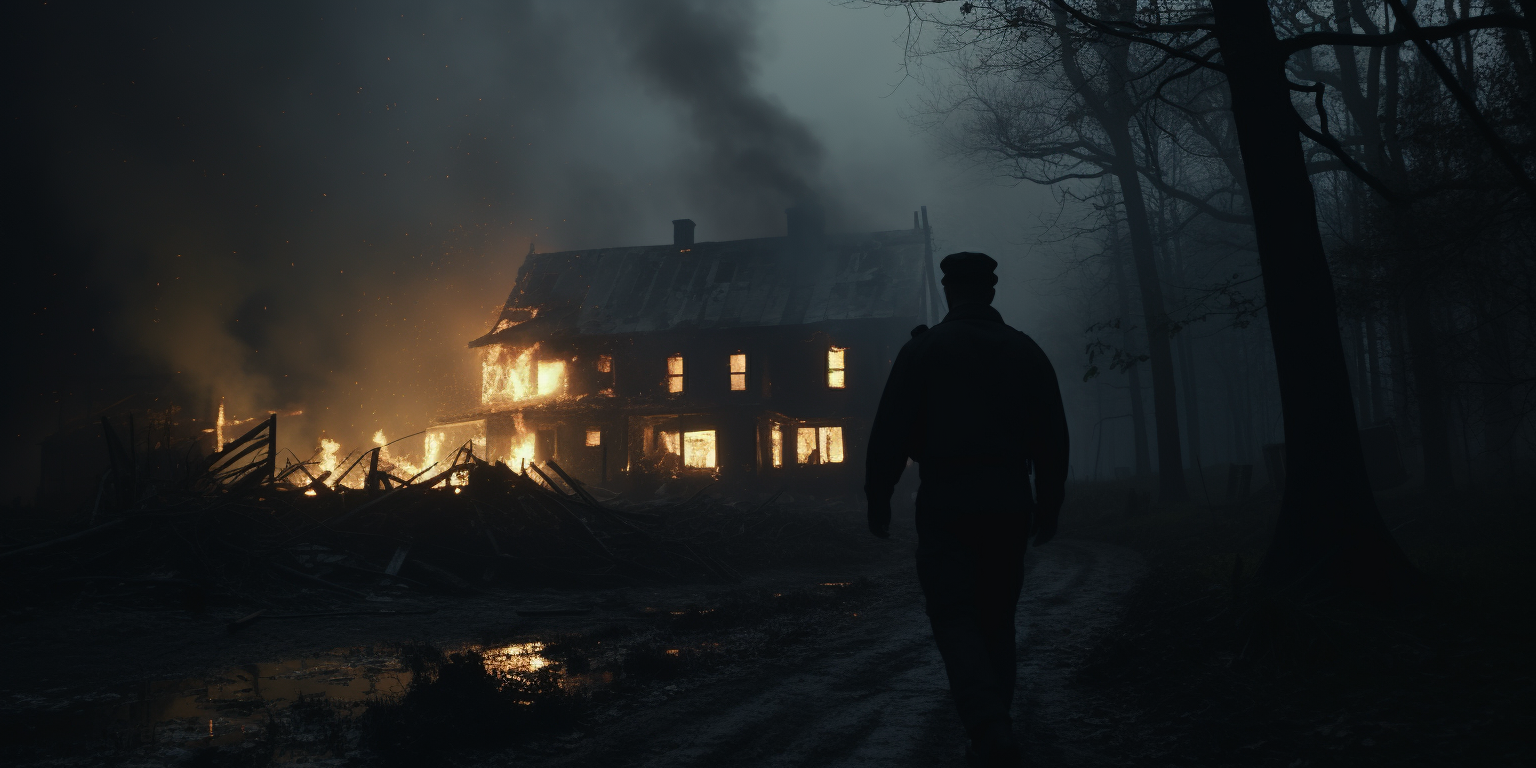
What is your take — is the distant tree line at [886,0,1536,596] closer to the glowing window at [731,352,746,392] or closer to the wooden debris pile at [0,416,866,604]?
the wooden debris pile at [0,416,866,604]

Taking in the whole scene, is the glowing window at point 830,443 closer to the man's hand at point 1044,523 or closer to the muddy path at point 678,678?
the muddy path at point 678,678

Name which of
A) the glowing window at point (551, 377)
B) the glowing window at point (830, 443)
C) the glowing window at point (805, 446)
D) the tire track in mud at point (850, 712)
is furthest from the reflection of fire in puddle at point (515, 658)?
the glowing window at point (551, 377)

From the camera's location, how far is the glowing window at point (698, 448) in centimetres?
3132

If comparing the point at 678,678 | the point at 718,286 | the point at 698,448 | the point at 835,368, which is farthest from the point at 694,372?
the point at 678,678

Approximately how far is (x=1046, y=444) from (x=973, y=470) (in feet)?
1.48

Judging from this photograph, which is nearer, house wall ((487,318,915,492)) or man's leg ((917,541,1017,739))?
man's leg ((917,541,1017,739))

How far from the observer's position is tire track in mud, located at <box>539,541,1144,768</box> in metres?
3.95

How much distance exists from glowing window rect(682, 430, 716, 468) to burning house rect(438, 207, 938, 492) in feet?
0.14

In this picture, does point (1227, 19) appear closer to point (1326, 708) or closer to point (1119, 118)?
point (1326, 708)

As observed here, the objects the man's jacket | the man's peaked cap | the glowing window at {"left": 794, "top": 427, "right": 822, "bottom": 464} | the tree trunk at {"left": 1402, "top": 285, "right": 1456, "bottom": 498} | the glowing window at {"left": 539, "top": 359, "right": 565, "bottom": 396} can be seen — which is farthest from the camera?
the glowing window at {"left": 539, "top": 359, "right": 565, "bottom": 396}

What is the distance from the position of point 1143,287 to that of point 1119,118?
12.2ft

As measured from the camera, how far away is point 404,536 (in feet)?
37.1

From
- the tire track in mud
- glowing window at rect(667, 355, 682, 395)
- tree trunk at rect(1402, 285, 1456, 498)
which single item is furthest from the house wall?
the tire track in mud

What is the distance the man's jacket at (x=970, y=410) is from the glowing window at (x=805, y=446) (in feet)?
90.9
